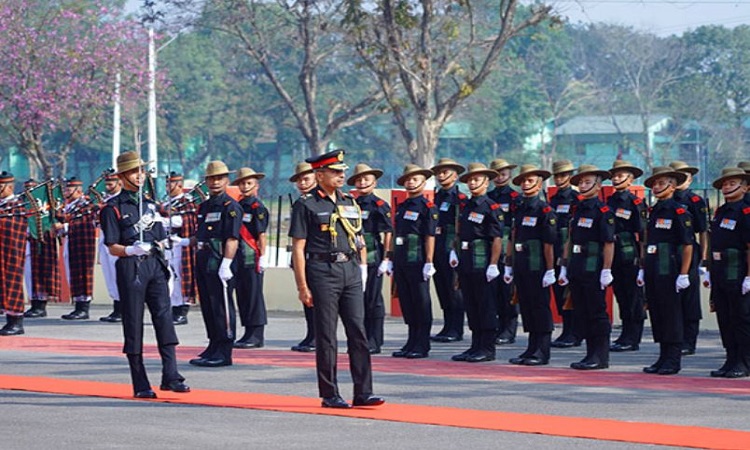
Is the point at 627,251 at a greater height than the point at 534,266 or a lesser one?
greater

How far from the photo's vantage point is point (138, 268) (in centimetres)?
1238

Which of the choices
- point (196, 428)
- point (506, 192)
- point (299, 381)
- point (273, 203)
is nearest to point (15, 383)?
point (299, 381)

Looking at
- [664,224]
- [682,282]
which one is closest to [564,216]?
[664,224]

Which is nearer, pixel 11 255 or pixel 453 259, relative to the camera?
pixel 453 259

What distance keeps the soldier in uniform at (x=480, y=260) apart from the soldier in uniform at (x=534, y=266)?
23 centimetres

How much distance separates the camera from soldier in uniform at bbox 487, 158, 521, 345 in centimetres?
1655

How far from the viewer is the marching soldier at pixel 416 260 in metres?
15.7

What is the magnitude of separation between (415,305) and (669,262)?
286 cm

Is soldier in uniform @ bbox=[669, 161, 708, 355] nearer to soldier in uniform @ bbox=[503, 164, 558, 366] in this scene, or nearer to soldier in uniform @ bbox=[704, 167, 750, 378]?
soldier in uniform @ bbox=[704, 167, 750, 378]

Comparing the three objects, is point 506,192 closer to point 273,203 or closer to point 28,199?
point 28,199

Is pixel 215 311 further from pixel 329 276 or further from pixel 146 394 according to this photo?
pixel 329 276

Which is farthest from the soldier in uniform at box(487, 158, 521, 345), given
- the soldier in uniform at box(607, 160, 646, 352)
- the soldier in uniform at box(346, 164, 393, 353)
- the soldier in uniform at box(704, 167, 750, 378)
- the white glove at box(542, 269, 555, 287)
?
the soldier in uniform at box(704, 167, 750, 378)

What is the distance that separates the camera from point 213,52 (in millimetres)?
76438

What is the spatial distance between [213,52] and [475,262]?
205 ft
